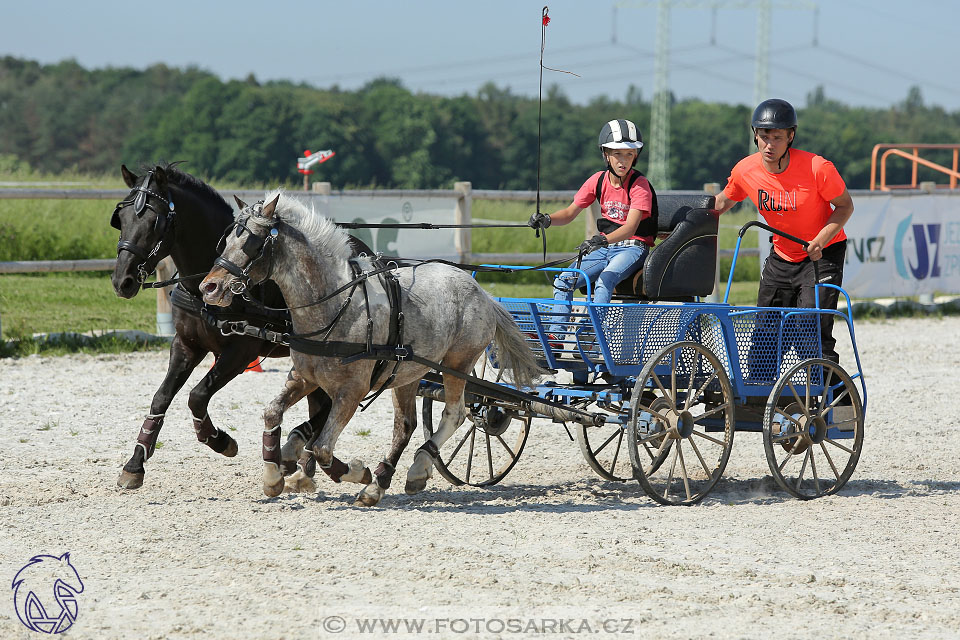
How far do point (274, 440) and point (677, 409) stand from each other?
7.38ft

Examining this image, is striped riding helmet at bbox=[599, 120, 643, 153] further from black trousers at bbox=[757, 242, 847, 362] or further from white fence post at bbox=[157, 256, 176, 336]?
white fence post at bbox=[157, 256, 176, 336]

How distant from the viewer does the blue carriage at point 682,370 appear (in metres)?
6.19

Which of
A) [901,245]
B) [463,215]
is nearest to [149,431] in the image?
[463,215]

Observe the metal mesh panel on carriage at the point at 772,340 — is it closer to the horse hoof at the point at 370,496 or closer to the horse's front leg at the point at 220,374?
the horse hoof at the point at 370,496

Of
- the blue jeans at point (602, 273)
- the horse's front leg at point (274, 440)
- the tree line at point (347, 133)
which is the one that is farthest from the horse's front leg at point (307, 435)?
the tree line at point (347, 133)

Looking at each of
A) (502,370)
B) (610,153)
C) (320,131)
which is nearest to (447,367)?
(502,370)

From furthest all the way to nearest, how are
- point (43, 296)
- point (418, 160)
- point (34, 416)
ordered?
point (418, 160)
point (43, 296)
point (34, 416)

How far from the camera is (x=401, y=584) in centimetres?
450

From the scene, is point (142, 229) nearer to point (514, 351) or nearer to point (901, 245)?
point (514, 351)

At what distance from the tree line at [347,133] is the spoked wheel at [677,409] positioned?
45.7 meters

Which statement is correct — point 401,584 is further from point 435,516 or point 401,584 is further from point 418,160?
point 418,160

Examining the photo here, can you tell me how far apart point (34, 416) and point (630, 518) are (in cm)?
463

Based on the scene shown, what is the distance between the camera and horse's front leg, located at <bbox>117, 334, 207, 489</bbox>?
6.00 meters

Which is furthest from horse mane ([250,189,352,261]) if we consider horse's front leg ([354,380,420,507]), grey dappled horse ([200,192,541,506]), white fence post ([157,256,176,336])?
white fence post ([157,256,176,336])
